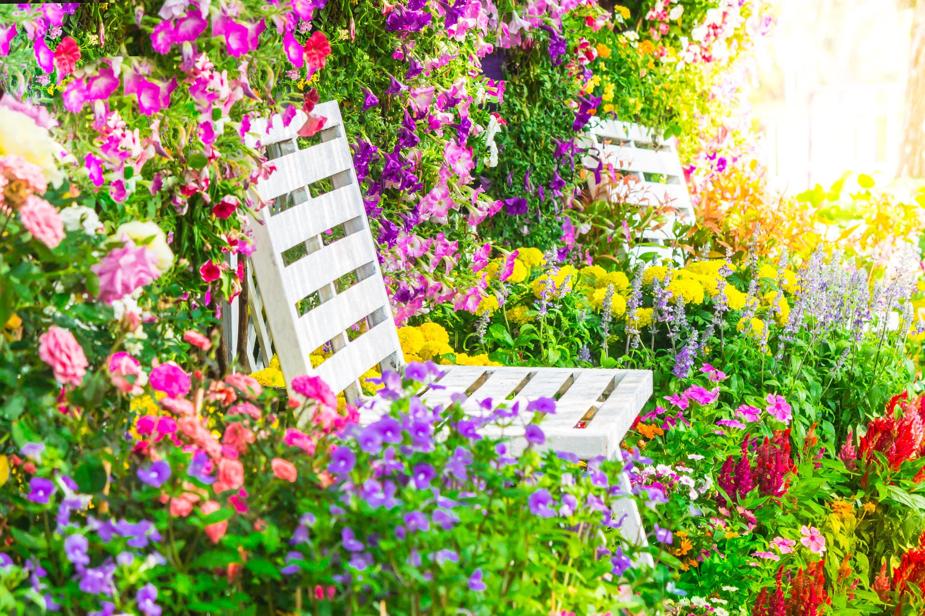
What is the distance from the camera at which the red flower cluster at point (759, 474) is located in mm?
2627

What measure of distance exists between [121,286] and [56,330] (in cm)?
9

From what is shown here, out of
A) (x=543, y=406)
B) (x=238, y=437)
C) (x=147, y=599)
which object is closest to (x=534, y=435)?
(x=543, y=406)

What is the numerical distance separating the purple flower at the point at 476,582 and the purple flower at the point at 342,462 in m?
0.20

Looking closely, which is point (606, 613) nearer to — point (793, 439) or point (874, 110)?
point (793, 439)

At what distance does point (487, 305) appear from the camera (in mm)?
3188

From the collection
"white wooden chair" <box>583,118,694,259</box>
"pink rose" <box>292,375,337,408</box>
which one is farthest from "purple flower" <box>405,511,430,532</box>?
"white wooden chair" <box>583,118,694,259</box>

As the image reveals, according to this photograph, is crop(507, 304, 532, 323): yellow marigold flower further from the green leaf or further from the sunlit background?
the sunlit background

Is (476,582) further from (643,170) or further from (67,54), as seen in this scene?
(643,170)

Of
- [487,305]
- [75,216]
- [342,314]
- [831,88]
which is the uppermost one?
[75,216]

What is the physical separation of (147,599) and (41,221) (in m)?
0.45

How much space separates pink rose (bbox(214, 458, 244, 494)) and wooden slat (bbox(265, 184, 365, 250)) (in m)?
0.85

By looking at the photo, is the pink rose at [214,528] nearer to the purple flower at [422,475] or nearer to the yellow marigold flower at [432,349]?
the purple flower at [422,475]

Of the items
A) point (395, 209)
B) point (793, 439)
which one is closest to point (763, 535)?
point (793, 439)

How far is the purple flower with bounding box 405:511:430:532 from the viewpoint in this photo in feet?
4.16
